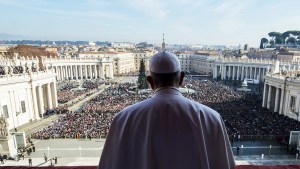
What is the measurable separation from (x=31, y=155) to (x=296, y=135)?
26029 mm

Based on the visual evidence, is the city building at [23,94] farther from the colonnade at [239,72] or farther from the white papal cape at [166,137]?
the colonnade at [239,72]

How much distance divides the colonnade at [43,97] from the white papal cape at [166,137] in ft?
130

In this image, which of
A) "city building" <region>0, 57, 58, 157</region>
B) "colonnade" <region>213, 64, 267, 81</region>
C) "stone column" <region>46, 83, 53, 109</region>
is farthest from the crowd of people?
"colonnade" <region>213, 64, 267, 81</region>

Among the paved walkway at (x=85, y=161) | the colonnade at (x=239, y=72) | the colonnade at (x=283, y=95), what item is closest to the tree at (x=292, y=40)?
the colonnade at (x=239, y=72)

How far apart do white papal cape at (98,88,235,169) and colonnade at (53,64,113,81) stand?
285 feet

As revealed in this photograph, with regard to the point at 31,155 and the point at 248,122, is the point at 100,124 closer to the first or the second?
the point at 31,155

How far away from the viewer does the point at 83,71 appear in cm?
9169

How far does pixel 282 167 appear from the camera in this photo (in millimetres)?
3670

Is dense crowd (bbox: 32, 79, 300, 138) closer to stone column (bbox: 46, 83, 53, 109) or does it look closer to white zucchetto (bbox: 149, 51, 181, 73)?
stone column (bbox: 46, 83, 53, 109)

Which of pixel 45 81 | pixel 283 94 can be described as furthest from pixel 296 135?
pixel 45 81

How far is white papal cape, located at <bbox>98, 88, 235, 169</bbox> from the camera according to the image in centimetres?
180

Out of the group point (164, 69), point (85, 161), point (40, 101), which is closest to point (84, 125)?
point (85, 161)

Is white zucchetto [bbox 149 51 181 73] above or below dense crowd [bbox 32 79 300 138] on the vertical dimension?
above

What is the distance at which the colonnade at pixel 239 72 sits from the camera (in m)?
82.3
